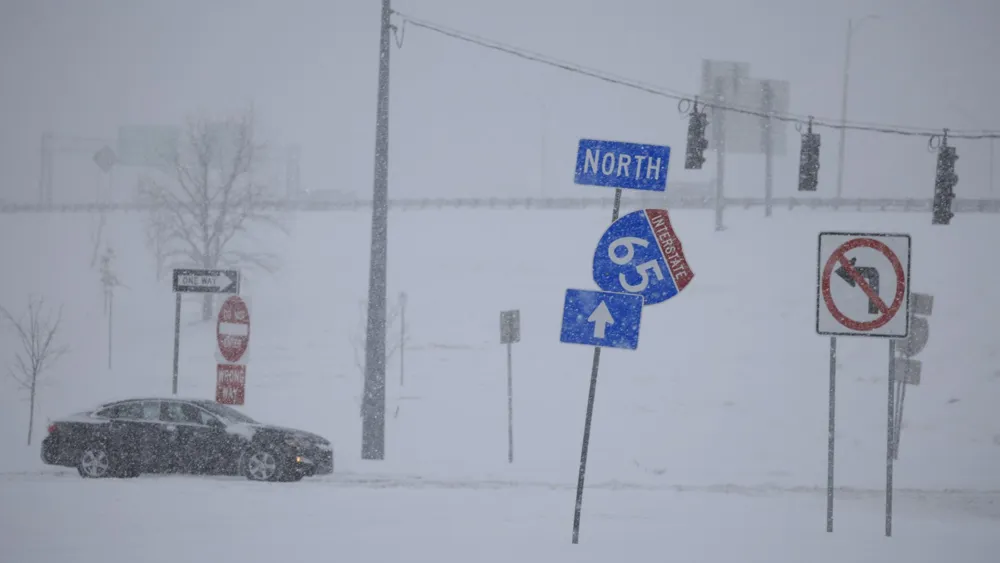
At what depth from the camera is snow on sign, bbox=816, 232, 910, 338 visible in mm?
9602

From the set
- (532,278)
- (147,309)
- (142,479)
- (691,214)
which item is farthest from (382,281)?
(691,214)

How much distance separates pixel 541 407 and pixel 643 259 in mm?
17691

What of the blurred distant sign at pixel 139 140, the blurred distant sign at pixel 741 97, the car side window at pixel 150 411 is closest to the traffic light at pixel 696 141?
the car side window at pixel 150 411

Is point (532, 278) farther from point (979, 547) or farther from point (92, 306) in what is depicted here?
point (979, 547)

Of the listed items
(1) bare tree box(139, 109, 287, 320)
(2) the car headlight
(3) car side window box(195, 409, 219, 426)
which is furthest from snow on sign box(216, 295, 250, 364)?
(1) bare tree box(139, 109, 287, 320)

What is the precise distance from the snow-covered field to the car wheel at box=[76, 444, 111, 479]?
45 cm

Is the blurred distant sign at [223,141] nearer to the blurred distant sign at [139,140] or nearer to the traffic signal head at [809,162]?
the blurred distant sign at [139,140]

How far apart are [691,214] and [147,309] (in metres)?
29.1

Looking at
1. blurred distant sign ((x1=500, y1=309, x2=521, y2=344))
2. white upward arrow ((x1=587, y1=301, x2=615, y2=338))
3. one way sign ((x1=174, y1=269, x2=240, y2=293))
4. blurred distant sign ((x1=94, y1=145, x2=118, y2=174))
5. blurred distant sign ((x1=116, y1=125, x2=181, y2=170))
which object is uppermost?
blurred distant sign ((x1=116, y1=125, x2=181, y2=170))

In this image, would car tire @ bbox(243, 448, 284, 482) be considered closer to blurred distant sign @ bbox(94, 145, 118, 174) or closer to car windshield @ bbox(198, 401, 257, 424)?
car windshield @ bbox(198, 401, 257, 424)

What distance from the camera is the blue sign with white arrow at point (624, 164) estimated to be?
31.4ft

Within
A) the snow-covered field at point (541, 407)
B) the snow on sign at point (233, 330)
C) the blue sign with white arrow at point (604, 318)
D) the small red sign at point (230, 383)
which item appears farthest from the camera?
the small red sign at point (230, 383)

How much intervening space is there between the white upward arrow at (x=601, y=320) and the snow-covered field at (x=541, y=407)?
2110 millimetres

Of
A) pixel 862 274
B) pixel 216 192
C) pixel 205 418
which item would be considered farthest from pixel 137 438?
pixel 216 192
